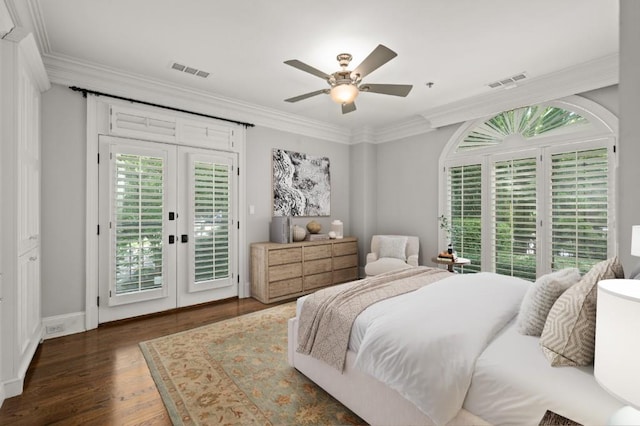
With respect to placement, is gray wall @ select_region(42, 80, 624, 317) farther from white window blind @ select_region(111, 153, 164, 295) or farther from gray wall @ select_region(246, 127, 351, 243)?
white window blind @ select_region(111, 153, 164, 295)

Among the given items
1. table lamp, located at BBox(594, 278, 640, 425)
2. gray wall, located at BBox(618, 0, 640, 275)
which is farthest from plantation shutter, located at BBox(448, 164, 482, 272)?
table lamp, located at BBox(594, 278, 640, 425)

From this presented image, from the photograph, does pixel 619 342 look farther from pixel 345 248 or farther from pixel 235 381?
pixel 345 248

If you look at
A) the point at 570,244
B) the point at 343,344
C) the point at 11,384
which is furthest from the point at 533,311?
the point at 11,384

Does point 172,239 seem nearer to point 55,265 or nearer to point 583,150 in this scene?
point 55,265

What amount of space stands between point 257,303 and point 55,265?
87.9 inches

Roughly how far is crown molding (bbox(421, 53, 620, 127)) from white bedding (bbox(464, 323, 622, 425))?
2.79m

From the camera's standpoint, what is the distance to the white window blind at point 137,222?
3396 millimetres

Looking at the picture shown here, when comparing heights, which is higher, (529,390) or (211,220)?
(211,220)

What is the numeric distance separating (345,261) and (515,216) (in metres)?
2.48

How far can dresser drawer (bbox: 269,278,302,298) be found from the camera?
418cm

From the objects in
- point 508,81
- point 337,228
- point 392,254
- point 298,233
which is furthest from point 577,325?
point 337,228

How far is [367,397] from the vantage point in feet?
5.79

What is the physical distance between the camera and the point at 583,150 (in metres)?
3.39

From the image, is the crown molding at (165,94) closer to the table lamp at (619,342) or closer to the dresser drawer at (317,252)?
the dresser drawer at (317,252)
